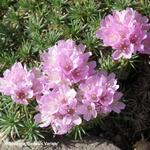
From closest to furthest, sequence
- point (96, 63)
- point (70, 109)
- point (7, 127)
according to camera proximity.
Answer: point (70, 109)
point (7, 127)
point (96, 63)

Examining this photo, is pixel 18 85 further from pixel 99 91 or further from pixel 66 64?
pixel 99 91

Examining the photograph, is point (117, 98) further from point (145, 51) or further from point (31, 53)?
point (31, 53)

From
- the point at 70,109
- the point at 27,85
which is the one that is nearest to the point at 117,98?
the point at 70,109

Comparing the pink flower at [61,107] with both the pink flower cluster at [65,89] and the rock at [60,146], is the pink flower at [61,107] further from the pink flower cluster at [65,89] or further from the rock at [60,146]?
the rock at [60,146]

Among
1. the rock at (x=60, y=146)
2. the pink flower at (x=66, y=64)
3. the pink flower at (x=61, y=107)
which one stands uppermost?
the pink flower at (x=66, y=64)

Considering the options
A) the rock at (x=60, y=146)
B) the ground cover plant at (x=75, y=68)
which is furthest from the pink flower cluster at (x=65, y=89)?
the rock at (x=60, y=146)

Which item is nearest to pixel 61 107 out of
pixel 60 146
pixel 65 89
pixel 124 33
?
pixel 65 89

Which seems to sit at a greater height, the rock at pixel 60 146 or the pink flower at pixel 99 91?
the pink flower at pixel 99 91

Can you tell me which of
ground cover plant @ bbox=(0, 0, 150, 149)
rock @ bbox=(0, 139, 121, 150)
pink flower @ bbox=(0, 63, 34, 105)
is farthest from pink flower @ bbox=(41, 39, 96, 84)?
rock @ bbox=(0, 139, 121, 150)
